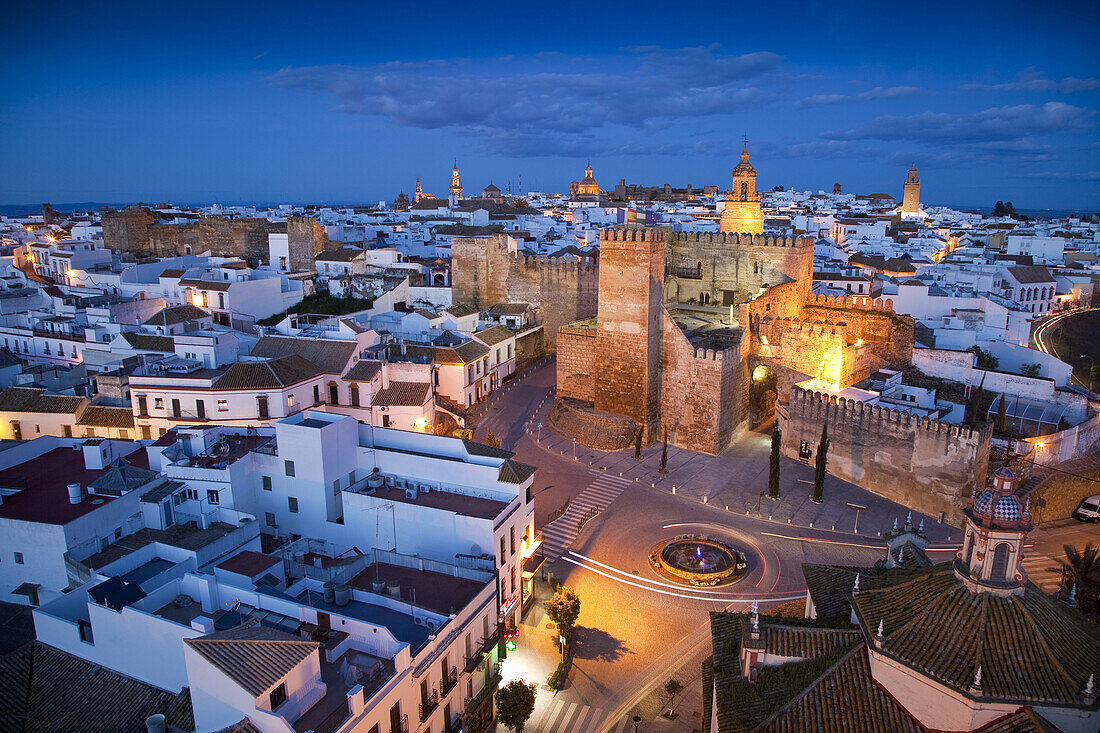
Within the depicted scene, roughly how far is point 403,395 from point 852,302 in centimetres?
1762

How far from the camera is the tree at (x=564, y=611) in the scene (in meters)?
14.1

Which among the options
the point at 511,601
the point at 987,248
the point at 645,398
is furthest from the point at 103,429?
the point at 987,248

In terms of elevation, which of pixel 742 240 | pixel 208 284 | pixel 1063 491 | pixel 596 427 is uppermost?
pixel 742 240

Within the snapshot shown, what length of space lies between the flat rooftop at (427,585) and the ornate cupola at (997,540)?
8.00 meters

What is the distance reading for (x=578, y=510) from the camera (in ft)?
64.3

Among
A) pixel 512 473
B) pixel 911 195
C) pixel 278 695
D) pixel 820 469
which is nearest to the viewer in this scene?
pixel 278 695

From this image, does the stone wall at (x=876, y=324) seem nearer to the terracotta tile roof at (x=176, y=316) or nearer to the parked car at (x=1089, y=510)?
the parked car at (x=1089, y=510)

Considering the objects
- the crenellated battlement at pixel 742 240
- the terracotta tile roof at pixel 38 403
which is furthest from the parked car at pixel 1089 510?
the terracotta tile roof at pixel 38 403

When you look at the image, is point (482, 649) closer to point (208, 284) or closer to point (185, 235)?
point (208, 284)

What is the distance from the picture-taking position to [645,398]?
23.8 meters

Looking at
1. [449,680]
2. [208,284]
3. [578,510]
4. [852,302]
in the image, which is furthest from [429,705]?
[208,284]

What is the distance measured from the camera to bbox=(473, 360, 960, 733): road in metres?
13.5

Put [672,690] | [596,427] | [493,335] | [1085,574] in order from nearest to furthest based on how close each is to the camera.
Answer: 1. [672,690]
2. [1085,574]
3. [596,427]
4. [493,335]

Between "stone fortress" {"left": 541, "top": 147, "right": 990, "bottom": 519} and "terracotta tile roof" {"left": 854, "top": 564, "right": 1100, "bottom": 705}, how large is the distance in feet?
36.5
